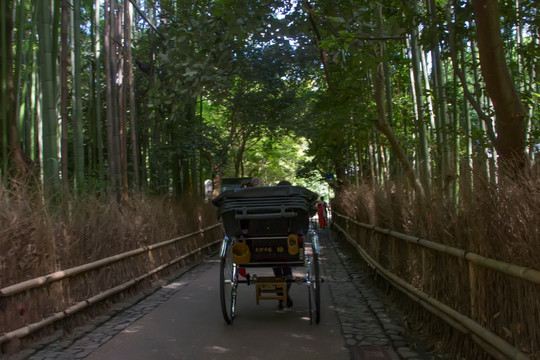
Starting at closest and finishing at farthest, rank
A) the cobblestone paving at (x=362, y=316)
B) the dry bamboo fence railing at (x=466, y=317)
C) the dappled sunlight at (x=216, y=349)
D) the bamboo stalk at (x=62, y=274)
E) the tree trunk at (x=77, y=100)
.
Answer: the dry bamboo fence railing at (x=466, y=317)
the bamboo stalk at (x=62, y=274)
the dappled sunlight at (x=216, y=349)
the cobblestone paving at (x=362, y=316)
the tree trunk at (x=77, y=100)

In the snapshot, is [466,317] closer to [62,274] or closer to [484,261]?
[484,261]

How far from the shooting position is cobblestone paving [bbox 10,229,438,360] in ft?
15.4

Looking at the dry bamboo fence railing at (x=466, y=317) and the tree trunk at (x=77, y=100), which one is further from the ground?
the tree trunk at (x=77, y=100)

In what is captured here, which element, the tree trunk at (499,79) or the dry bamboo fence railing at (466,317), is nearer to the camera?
the dry bamboo fence railing at (466,317)

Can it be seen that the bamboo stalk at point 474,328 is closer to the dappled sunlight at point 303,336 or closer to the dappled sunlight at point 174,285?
the dappled sunlight at point 303,336

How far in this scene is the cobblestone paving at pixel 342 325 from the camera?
4.68m

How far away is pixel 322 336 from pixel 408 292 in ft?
3.59

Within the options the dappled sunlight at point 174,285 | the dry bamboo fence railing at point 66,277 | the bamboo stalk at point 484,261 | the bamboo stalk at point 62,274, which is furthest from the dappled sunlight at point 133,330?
the bamboo stalk at point 484,261

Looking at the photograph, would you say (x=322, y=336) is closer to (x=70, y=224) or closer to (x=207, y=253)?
(x=70, y=224)

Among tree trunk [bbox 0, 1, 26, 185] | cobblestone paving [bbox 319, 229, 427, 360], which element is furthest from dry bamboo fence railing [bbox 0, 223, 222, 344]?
cobblestone paving [bbox 319, 229, 427, 360]

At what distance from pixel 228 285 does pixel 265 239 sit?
2.13 ft

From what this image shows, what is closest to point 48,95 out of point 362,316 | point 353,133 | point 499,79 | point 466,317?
point 362,316

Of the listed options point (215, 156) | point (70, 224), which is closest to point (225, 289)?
point (70, 224)

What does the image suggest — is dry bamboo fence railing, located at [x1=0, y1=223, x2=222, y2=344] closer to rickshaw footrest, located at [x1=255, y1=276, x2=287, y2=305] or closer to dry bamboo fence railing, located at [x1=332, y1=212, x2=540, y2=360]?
rickshaw footrest, located at [x1=255, y1=276, x2=287, y2=305]
